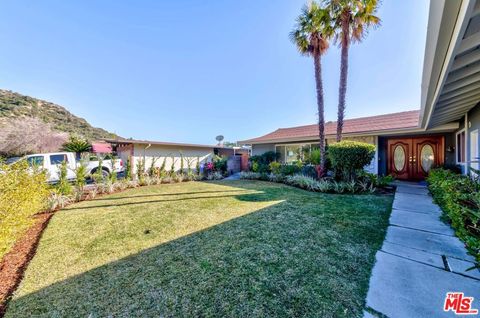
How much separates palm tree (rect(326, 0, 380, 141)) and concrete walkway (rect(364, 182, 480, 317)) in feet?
22.0

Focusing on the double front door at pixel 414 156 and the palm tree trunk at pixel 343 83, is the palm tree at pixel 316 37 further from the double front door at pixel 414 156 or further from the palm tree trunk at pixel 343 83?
the double front door at pixel 414 156

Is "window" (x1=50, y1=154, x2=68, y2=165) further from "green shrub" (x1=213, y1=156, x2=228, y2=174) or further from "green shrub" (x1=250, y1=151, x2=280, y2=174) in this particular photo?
"green shrub" (x1=250, y1=151, x2=280, y2=174)

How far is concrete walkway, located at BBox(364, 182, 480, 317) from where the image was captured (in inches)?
74.7

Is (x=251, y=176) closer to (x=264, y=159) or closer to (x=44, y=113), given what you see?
(x=264, y=159)

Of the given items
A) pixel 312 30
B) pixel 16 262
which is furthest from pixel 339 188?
pixel 16 262

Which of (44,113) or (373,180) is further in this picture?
(44,113)

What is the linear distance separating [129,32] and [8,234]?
10.6m

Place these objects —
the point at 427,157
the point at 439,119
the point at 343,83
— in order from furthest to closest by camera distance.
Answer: the point at 427,157, the point at 343,83, the point at 439,119

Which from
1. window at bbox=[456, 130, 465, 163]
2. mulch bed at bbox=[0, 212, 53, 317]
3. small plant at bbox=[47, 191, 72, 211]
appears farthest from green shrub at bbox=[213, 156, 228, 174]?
window at bbox=[456, 130, 465, 163]

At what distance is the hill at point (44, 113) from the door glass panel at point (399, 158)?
31.4m

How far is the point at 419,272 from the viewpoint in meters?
2.45

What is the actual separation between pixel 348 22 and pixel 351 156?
5.96 m

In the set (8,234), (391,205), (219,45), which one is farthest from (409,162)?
(8,234)

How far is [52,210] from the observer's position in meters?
5.77
